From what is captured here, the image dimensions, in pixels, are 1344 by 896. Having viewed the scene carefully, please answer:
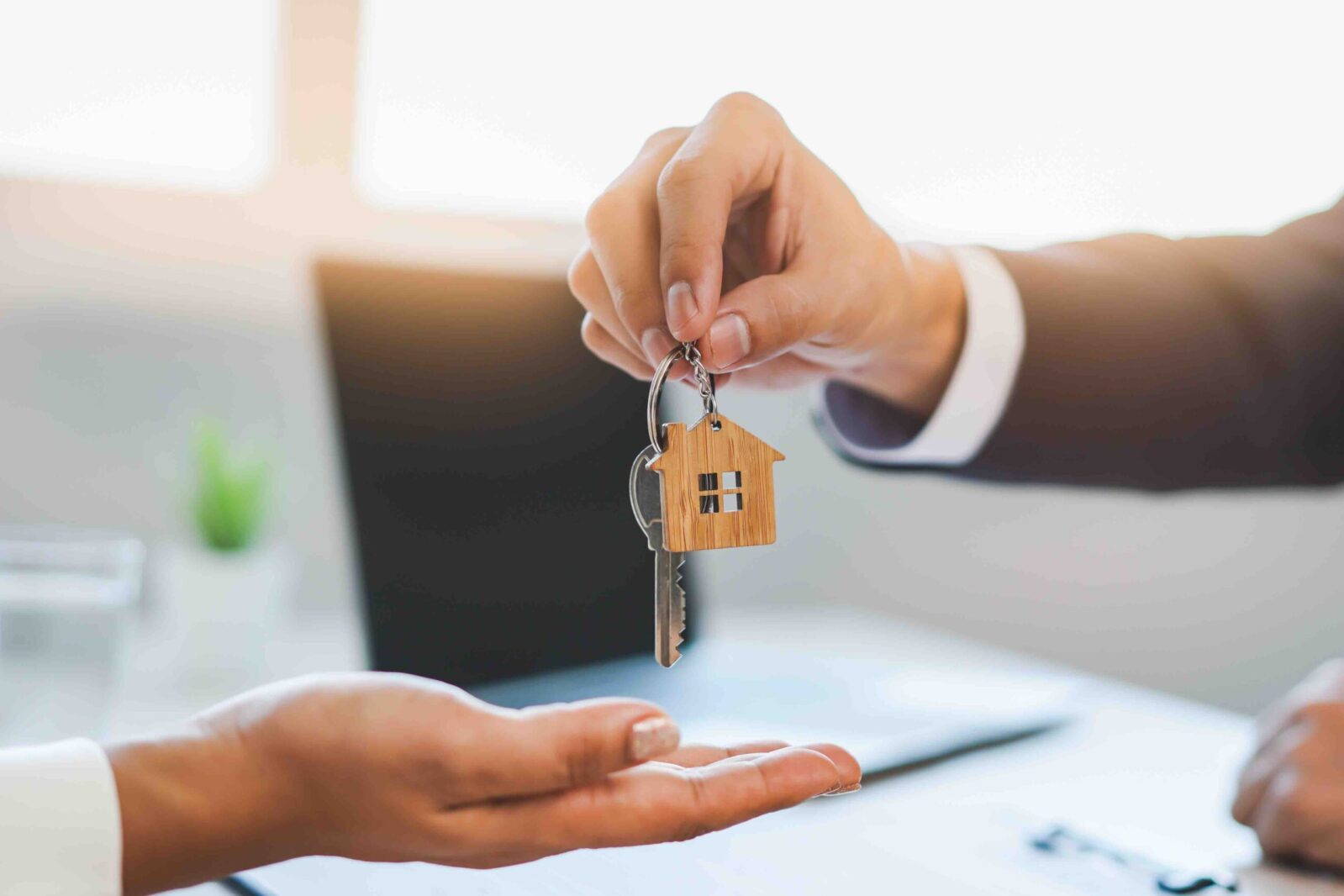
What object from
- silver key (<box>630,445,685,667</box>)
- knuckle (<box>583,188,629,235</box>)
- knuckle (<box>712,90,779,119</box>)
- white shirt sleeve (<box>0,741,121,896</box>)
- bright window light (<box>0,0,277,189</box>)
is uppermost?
bright window light (<box>0,0,277,189</box>)

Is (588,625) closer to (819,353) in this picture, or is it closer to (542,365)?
(542,365)

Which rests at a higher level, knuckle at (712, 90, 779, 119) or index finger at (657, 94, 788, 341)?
knuckle at (712, 90, 779, 119)

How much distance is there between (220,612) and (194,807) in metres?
0.67

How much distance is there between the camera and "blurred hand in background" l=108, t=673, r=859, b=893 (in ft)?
1.30

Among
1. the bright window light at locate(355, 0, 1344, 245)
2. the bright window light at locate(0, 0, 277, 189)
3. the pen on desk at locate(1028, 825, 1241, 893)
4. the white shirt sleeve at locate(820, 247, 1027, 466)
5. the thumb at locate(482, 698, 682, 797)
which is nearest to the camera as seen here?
the thumb at locate(482, 698, 682, 797)

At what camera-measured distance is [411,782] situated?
397mm

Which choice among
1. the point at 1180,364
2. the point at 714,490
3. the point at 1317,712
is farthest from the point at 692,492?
the point at 1180,364

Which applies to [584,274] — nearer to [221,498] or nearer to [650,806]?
[650,806]

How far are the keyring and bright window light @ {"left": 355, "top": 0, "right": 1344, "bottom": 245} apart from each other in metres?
0.90

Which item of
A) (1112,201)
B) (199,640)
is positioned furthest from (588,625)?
(1112,201)

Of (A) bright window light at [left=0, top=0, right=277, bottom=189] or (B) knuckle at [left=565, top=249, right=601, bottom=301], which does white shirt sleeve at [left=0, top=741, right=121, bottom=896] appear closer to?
(B) knuckle at [left=565, top=249, right=601, bottom=301]

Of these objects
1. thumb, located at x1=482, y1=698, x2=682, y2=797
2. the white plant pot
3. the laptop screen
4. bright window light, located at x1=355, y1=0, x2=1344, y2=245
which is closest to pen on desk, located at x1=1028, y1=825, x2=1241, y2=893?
thumb, located at x1=482, y1=698, x2=682, y2=797

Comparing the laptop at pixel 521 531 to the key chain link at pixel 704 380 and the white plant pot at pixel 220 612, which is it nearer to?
the white plant pot at pixel 220 612

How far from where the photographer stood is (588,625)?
1131 mm
